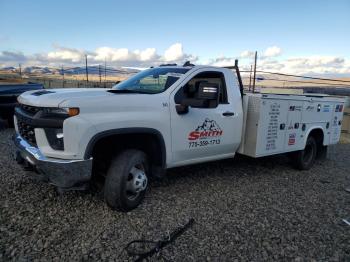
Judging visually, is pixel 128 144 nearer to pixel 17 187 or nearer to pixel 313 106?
pixel 17 187

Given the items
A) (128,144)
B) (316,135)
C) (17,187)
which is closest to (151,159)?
(128,144)

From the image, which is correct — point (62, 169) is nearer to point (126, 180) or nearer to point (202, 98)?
point (126, 180)

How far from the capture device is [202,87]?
3.88m

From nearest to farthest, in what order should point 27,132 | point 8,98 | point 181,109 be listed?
point 27,132 < point 181,109 < point 8,98

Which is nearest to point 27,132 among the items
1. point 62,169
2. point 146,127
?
point 62,169

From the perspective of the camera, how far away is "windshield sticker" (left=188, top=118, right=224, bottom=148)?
4.42m

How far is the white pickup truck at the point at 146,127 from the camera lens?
332 centimetres

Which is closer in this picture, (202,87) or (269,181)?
(202,87)

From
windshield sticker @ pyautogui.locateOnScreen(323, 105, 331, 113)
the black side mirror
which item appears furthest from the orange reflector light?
windshield sticker @ pyautogui.locateOnScreen(323, 105, 331, 113)

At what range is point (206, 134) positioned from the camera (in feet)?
15.0

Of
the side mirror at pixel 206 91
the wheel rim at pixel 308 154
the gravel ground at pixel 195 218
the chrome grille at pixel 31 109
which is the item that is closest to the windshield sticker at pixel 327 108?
the wheel rim at pixel 308 154

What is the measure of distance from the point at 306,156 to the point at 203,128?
10.4 ft

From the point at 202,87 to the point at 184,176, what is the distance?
2061 mm

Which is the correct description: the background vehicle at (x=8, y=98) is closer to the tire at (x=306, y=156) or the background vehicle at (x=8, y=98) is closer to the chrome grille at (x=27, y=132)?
the chrome grille at (x=27, y=132)
